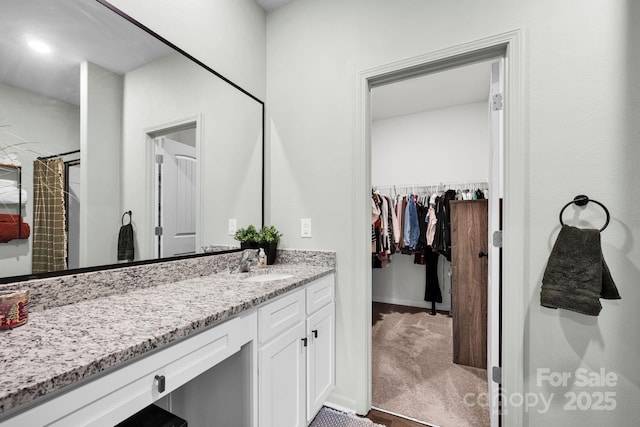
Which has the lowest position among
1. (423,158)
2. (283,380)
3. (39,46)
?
(283,380)

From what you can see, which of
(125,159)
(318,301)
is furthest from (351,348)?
(125,159)

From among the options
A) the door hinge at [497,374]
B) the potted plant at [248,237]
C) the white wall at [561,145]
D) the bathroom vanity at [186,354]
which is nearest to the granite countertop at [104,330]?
the bathroom vanity at [186,354]

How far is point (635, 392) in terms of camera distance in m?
Result: 1.18

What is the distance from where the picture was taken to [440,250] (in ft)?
10.8

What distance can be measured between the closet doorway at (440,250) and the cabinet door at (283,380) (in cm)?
77

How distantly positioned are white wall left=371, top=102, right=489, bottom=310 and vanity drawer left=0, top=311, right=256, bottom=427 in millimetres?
3290

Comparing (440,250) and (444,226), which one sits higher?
(444,226)

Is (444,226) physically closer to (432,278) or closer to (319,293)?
(432,278)

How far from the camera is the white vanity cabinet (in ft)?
3.79

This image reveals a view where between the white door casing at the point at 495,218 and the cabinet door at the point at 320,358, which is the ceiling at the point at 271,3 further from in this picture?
the cabinet door at the point at 320,358

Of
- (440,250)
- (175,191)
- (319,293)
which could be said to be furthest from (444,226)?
(175,191)

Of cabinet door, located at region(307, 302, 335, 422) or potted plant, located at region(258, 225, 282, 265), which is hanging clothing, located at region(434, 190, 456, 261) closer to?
cabinet door, located at region(307, 302, 335, 422)

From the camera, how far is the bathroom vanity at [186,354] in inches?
Result: 23.3

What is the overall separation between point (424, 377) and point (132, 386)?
2051 millimetres
